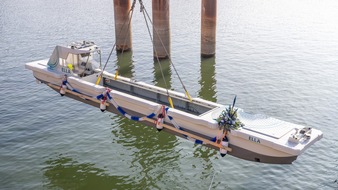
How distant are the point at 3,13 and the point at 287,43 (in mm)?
40915

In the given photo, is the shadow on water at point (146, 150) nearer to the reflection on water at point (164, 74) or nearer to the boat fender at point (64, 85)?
the boat fender at point (64, 85)

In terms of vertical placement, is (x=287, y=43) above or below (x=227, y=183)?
above

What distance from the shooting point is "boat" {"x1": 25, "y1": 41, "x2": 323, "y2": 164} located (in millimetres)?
15320

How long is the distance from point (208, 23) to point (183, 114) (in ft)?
55.9

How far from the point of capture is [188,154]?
64.6ft

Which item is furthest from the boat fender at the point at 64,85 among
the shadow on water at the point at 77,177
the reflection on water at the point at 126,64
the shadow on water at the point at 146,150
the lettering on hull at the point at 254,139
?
the lettering on hull at the point at 254,139

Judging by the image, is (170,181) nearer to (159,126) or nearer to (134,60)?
(159,126)

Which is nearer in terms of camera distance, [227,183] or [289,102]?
[227,183]

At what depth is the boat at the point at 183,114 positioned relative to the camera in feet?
50.3

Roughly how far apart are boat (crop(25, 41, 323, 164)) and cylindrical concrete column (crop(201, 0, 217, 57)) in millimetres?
12378

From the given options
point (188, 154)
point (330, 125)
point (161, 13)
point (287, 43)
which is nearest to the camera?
point (188, 154)

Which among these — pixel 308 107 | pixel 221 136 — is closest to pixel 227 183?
pixel 221 136

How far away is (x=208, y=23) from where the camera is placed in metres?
32.5

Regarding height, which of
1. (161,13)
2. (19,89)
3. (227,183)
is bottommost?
(227,183)
